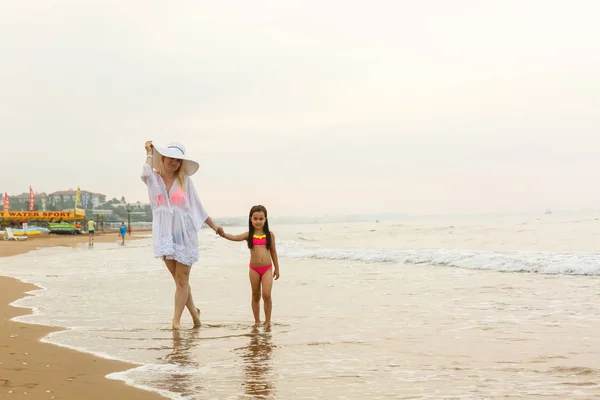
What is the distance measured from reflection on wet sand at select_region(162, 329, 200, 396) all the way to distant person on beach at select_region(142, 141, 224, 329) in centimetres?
47

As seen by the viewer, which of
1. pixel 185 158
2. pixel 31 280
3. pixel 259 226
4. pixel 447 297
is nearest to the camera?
pixel 185 158

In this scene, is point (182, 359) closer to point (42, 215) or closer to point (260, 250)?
point (260, 250)

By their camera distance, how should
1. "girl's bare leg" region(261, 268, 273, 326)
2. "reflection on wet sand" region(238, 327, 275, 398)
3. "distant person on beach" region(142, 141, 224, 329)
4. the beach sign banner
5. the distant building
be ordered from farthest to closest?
the distant building < the beach sign banner < "girl's bare leg" region(261, 268, 273, 326) < "distant person on beach" region(142, 141, 224, 329) < "reflection on wet sand" region(238, 327, 275, 398)

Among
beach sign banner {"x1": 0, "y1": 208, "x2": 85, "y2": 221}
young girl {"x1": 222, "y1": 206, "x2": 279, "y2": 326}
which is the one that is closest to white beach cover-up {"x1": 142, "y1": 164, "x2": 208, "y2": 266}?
young girl {"x1": 222, "y1": 206, "x2": 279, "y2": 326}

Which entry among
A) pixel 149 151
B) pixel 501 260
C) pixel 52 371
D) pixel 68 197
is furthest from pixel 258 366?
pixel 68 197

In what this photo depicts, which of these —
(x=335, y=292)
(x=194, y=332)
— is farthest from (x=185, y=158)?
(x=335, y=292)

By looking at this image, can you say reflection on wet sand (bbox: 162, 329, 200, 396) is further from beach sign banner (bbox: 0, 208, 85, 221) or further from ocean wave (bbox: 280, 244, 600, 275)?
beach sign banner (bbox: 0, 208, 85, 221)

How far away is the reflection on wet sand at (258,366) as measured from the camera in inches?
155

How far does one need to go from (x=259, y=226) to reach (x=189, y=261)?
111cm

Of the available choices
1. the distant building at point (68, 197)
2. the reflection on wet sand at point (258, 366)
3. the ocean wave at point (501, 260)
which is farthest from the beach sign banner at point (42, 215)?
the distant building at point (68, 197)

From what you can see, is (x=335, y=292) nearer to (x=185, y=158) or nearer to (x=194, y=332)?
(x=194, y=332)

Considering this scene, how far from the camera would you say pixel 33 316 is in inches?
289

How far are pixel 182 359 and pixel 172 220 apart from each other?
160 centimetres

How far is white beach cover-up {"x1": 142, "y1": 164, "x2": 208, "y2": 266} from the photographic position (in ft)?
19.5
